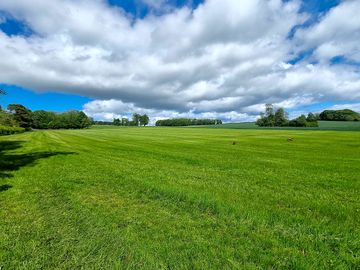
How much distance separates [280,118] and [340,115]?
38.2 meters

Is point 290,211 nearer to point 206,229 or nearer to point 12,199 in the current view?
point 206,229

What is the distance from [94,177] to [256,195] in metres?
6.18

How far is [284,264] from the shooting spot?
3451 millimetres

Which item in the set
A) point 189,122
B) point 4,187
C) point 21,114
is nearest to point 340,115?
point 189,122

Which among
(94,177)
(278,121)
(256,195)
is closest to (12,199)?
(94,177)

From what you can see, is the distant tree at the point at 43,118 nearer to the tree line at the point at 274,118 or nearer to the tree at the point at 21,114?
the tree at the point at 21,114

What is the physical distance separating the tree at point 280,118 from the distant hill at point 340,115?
106ft

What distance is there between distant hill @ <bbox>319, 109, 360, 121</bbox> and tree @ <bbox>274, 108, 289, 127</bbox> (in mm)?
32228

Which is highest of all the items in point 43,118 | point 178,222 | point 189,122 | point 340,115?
point 43,118

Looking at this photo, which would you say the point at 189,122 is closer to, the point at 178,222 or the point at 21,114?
the point at 21,114

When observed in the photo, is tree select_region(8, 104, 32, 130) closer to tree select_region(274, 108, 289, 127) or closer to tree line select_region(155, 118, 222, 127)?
tree line select_region(155, 118, 222, 127)

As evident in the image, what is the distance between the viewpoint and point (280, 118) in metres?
124

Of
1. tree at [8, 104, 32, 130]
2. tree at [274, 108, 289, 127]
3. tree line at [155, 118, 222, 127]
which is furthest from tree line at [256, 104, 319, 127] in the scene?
tree at [8, 104, 32, 130]

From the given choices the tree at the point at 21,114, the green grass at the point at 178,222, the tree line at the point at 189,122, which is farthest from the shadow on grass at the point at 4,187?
the tree line at the point at 189,122
